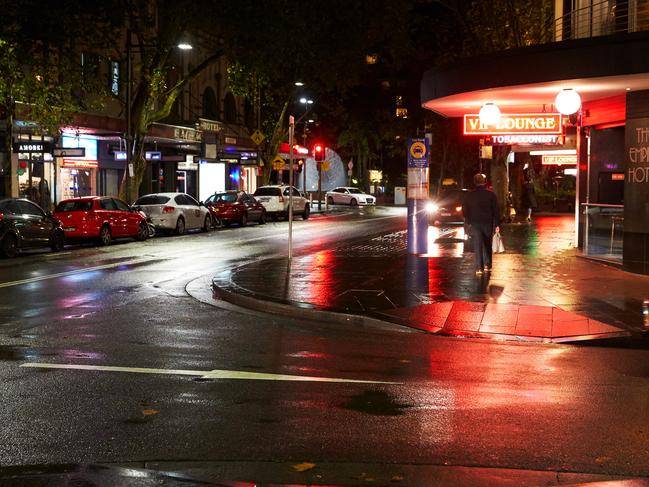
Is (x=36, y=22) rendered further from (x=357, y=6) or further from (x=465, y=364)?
(x=465, y=364)

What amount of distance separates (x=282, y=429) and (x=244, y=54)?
28.8 m

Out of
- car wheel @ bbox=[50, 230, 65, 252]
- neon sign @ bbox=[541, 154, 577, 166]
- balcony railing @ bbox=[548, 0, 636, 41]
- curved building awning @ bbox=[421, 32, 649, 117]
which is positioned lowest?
car wheel @ bbox=[50, 230, 65, 252]

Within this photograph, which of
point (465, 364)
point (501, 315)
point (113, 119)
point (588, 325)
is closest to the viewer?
point (465, 364)

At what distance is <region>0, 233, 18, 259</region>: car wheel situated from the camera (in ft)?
71.0

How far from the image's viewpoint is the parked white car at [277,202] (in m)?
44.4

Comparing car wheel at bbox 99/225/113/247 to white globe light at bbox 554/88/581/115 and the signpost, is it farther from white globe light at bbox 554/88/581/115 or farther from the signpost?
white globe light at bbox 554/88/581/115

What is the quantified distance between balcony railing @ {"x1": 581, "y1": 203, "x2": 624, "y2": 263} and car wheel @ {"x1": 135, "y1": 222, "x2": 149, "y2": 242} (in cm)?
1441

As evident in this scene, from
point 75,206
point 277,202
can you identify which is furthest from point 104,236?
point 277,202

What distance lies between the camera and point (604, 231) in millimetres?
18922

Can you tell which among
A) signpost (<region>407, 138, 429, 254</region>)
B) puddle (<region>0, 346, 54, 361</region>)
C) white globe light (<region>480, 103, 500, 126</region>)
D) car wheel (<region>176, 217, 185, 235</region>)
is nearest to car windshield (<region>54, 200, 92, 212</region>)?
car wheel (<region>176, 217, 185, 235</region>)

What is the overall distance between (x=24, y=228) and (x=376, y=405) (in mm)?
17018

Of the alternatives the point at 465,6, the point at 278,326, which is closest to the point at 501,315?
the point at 278,326

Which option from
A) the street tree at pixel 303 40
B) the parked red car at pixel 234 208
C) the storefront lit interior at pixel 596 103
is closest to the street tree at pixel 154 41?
the street tree at pixel 303 40

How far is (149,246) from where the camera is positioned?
26.5m
